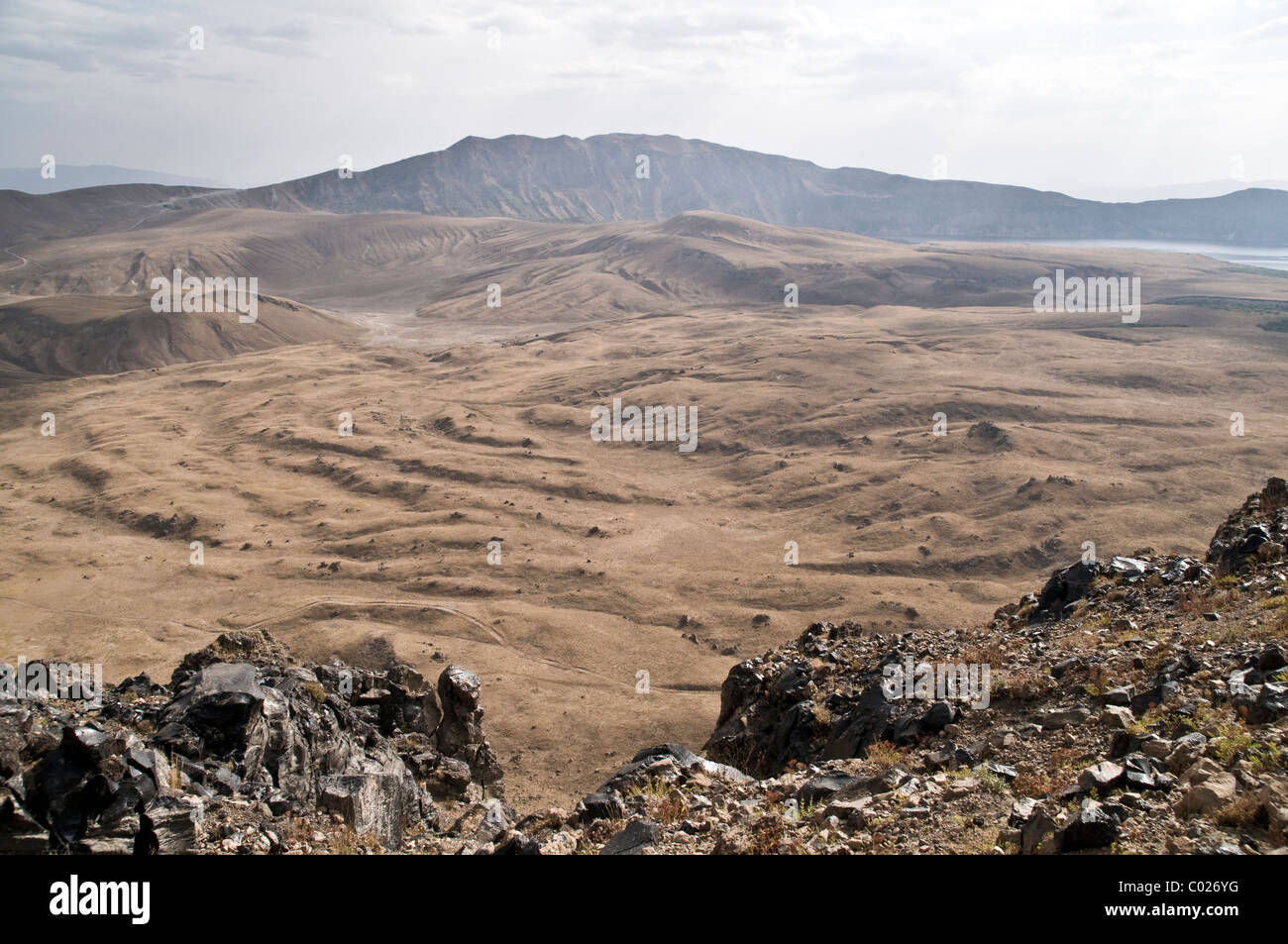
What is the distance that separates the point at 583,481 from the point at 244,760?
4072cm

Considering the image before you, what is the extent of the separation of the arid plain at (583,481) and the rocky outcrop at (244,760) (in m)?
4.35

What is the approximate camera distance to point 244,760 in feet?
39.4

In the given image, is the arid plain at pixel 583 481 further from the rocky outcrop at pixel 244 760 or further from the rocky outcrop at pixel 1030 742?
the rocky outcrop at pixel 1030 742

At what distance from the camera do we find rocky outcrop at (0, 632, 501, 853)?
8.59 metres

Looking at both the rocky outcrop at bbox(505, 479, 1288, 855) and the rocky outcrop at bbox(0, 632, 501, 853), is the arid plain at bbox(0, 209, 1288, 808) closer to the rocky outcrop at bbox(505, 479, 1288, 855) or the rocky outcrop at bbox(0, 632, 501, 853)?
the rocky outcrop at bbox(0, 632, 501, 853)

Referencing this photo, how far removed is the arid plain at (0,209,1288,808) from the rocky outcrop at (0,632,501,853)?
435 centimetres

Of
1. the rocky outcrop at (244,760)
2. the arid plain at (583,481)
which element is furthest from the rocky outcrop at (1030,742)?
the arid plain at (583,481)

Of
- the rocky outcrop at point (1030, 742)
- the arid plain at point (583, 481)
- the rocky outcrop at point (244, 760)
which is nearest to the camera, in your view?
the rocky outcrop at point (1030, 742)

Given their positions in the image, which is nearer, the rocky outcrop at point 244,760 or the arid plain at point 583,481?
the rocky outcrop at point 244,760

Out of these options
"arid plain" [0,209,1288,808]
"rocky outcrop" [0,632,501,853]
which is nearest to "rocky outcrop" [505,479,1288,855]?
"rocky outcrop" [0,632,501,853]

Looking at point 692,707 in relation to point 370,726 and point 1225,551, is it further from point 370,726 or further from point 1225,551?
point 1225,551

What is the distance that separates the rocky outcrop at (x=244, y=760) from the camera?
338 inches

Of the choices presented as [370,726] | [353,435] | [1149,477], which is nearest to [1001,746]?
[370,726]
